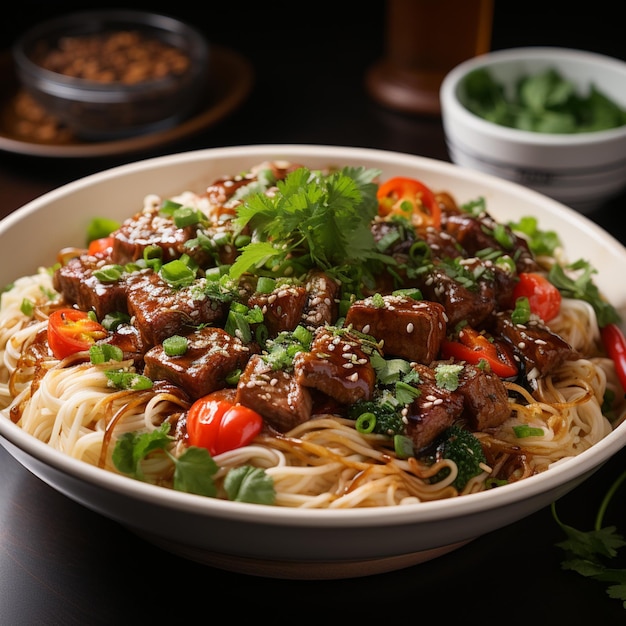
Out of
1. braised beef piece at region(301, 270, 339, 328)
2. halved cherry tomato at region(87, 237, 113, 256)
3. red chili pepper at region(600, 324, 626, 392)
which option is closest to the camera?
braised beef piece at region(301, 270, 339, 328)

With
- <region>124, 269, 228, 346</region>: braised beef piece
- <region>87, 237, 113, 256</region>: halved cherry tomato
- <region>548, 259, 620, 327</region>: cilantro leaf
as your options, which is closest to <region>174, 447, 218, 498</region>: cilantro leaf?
<region>124, 269, 228, 346</region>: braised beef piece

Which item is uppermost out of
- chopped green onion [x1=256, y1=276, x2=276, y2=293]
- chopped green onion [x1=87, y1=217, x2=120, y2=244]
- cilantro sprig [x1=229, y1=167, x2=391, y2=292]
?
cilantro sprig [x1=229, y1=167, x2=391, y2=292]

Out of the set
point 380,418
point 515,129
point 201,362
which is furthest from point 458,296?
point 515,129

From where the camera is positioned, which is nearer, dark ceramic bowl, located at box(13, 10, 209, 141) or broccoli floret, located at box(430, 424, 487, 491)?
broccoli floret, located at box(430, 424, 487, 491)

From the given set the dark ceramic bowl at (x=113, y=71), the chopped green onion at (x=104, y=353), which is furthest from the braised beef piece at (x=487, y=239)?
the dark ceramic bowl at (x=113, y=71)

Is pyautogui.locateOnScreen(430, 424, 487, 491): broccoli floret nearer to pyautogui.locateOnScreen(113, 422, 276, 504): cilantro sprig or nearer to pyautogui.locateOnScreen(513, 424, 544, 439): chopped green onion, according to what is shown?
pyautogui.locateOnScreen(513, 424, 544, 439): chopped green onion

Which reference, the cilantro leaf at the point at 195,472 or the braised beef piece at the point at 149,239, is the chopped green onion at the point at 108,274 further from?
Answer: the cilantro leaf at the point at 195,472
